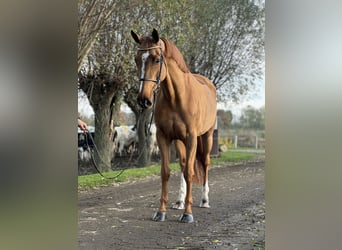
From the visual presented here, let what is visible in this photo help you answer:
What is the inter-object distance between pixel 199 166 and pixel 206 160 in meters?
0.07

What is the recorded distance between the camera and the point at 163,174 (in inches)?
126

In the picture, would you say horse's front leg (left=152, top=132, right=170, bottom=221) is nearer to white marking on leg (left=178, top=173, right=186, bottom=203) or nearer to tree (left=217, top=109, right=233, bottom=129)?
white marking on leg (left=178, top=173, right=186, bottom=203)

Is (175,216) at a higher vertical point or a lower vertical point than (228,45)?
lower

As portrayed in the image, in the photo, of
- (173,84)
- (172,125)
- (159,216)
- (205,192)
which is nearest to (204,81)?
(173,84)

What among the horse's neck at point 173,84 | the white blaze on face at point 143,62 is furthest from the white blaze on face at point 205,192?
the white blaze on face at point 143,62

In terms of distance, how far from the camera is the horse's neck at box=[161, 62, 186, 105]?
10.5ft

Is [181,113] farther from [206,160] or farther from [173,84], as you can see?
[206,160]

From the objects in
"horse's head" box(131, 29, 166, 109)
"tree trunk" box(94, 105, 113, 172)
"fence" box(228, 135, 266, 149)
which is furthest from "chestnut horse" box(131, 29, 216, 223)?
"tree trunk" box(94, 105, 113, 172)

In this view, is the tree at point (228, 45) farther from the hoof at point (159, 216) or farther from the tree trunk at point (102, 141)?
the hoof at point (159, 216)
